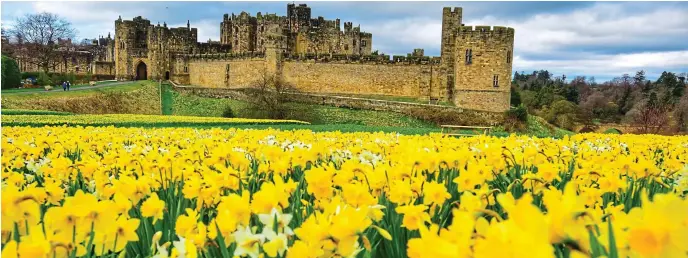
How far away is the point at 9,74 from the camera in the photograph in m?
38.4

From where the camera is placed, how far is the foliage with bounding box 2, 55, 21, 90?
37812 mm

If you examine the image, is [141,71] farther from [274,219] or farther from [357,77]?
[274,219]

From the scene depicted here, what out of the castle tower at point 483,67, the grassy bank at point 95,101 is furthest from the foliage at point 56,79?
the castle tower at point 483,67

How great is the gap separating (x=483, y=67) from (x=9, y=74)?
33.2 m

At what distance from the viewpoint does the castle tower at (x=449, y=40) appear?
129 feet

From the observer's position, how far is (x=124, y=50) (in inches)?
2142

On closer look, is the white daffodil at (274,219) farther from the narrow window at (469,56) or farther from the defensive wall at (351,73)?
the defensive wall at (351,73)

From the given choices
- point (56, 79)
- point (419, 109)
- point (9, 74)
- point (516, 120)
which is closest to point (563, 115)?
point (516, 120)

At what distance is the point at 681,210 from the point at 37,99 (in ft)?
121

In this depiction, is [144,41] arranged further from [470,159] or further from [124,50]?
[470,159]

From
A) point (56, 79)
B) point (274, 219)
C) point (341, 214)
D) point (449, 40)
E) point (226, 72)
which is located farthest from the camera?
point (226, 72)

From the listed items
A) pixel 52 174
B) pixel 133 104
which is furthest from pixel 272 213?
pixel 133 104

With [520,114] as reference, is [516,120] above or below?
below

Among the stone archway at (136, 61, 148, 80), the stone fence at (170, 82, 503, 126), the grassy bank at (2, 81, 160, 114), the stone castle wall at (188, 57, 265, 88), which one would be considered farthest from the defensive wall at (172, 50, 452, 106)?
the stone archway at (136, 61, 148, 80)
